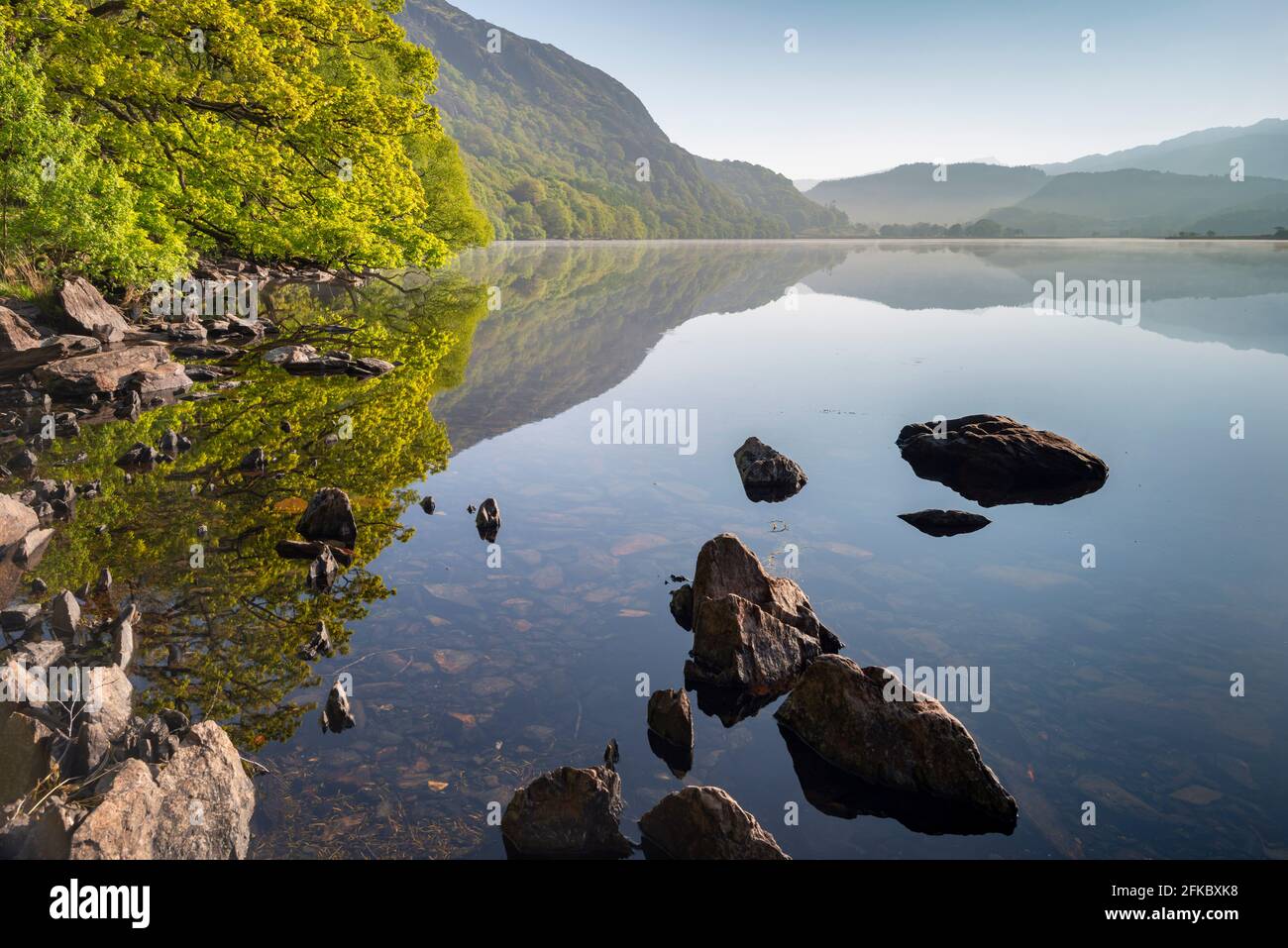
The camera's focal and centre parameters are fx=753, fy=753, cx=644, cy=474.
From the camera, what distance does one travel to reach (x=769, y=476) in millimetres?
21953

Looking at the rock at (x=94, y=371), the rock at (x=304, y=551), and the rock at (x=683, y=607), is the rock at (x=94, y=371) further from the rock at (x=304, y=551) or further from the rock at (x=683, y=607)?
the rock at (x=683, y=607)

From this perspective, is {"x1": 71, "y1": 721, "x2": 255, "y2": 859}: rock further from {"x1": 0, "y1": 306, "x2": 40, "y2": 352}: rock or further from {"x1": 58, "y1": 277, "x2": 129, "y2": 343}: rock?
{"x1": 58, "y1": 277, "x2": 129, "y2": 343}: rock

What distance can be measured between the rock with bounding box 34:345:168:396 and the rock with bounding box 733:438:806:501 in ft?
80.0

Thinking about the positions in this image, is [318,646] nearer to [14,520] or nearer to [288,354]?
[14,520]

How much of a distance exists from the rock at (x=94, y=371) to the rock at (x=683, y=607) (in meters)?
25.8

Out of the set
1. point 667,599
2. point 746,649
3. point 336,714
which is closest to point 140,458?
point 336,714

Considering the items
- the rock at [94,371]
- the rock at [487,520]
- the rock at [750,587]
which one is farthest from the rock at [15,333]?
the rock at [750,587]

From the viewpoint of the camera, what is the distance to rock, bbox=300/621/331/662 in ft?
38.9

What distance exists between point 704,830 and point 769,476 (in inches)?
580

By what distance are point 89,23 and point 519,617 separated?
38916mm

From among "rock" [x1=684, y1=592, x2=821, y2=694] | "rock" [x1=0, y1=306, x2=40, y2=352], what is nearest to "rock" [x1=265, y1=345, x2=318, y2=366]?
"rock" [x1=0, y1=306, x2=40, y2=352]
